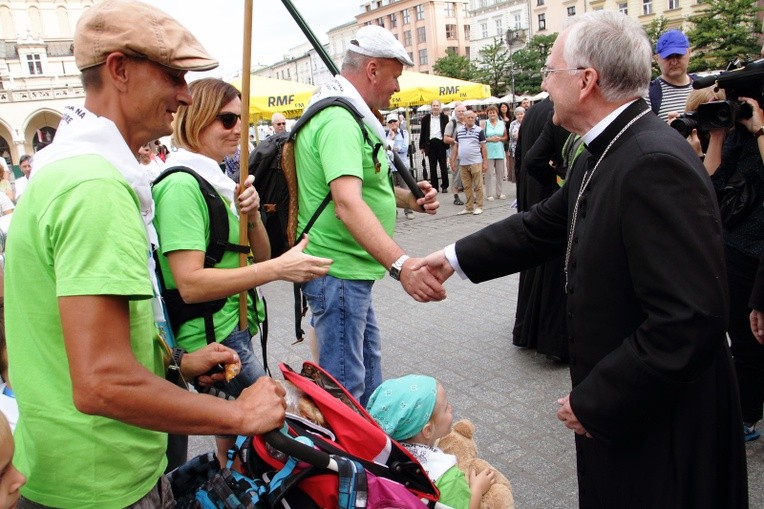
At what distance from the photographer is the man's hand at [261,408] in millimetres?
1577

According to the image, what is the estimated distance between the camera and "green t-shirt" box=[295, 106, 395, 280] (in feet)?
9.70

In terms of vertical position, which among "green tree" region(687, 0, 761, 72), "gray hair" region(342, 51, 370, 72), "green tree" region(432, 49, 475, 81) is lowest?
"gray hair" region(342, 51, 370, 72)

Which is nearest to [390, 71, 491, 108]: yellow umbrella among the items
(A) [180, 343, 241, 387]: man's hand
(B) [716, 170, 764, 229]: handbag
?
(B) [716, 170, 764, 229]: handbag

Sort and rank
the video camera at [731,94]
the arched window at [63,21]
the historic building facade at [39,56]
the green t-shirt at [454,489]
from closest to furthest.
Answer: the green t-shirt at [454,489], the video camera at [731,94], the historic building facade at [39,56], the arched window at [63,21]

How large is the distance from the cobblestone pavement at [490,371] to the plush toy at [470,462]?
1.85ft

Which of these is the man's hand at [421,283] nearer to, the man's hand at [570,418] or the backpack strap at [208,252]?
the backpack strap at [208,252]

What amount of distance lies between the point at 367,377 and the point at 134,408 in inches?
84.6

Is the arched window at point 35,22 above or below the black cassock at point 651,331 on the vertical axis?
above

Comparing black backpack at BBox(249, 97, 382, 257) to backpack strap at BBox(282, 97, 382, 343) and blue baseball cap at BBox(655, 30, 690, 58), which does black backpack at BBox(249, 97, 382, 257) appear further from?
blue baseball cap at BBox(655, 30, 690, 58)

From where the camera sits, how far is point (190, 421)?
148cm

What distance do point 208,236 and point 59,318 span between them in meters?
1.12

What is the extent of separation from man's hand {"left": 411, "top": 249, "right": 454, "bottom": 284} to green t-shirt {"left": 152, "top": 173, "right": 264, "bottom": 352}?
0.81 m

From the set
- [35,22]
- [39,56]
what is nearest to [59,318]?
[39,56]

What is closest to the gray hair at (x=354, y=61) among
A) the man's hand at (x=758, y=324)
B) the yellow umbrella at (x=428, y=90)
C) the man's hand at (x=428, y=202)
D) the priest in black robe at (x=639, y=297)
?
the man's hand at (x=428, y=202)
